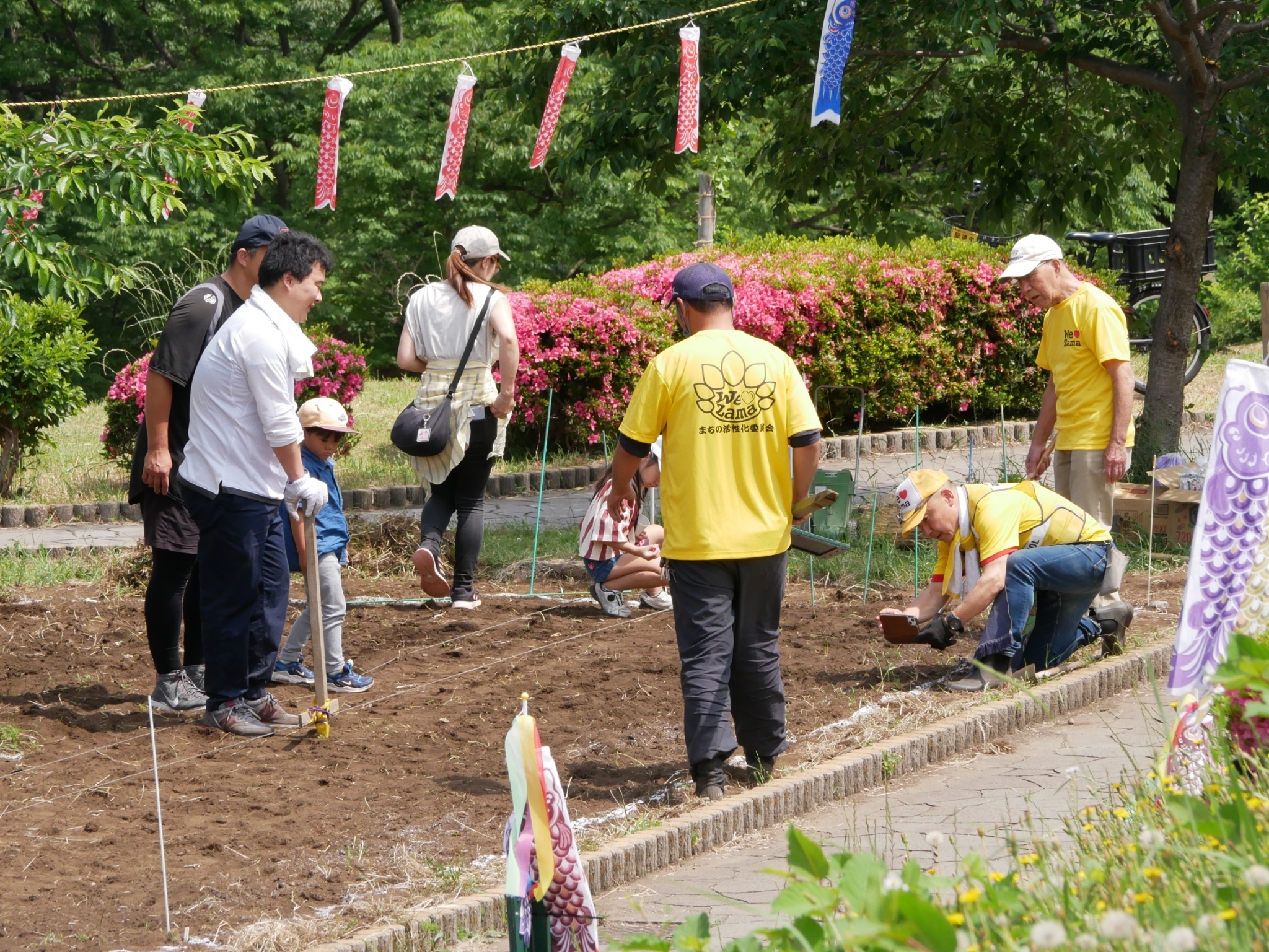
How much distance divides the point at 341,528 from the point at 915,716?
99.8 inches

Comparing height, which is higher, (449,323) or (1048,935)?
(449,323)

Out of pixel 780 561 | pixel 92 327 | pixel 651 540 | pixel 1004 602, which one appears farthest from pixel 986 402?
pixel 92 327

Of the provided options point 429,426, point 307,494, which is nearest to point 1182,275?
point 429,426

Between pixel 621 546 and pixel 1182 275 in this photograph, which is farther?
pixel 1182 275

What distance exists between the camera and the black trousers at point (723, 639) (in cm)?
487

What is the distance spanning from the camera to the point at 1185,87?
10.0 metres

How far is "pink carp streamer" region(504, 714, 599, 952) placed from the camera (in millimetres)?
3109

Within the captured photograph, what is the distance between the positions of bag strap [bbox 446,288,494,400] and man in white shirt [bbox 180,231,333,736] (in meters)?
1.91

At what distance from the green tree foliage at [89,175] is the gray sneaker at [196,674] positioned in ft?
5.24

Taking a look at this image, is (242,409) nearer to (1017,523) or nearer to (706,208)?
(1017,523)

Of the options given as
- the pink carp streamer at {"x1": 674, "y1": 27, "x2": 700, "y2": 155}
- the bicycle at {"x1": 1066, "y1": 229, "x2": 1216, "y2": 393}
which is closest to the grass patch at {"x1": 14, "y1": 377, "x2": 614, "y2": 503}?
the pink carp streamer at {"x1": 674, "y1": 27, "x2": 700, "y2": 155}

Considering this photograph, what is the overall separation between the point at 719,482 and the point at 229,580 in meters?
1.95

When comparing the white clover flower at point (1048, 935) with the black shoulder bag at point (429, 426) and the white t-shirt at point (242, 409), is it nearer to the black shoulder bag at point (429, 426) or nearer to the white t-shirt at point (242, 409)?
the white t-shirt at point (242, 409)

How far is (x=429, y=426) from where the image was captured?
7.48 metres
